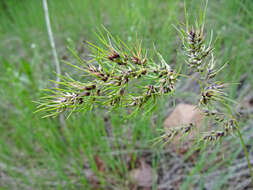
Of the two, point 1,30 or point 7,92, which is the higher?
point 1,30

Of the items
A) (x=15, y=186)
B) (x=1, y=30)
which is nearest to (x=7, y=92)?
(x=15, y=186)

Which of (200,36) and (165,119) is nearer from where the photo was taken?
(200,36)

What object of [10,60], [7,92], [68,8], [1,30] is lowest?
[7,92]

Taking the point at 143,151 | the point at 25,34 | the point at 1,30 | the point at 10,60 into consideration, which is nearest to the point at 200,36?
the point at 143,151

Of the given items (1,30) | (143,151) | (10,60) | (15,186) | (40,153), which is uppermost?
(1,30)

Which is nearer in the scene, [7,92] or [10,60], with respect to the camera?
[7,92]

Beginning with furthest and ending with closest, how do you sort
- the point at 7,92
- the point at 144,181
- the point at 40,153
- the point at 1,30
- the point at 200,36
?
the point at 1,30 < the point at 7,92 < the point at 40,153 < the point at 144,181 < the point at 200,36

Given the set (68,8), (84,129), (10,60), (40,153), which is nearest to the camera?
(84,129)

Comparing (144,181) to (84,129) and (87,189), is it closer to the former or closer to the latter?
Result: (87,189)

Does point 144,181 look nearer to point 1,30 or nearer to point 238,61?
point 238,61
